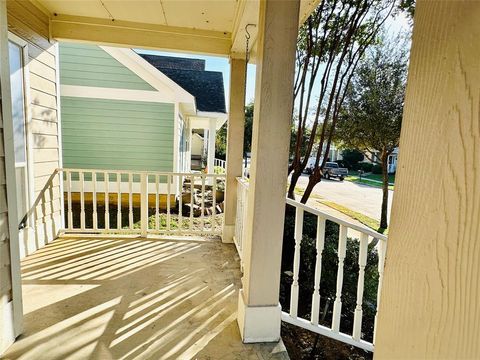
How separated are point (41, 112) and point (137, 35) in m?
1.43

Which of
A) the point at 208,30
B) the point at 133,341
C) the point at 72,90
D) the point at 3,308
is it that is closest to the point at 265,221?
the point at 133,341

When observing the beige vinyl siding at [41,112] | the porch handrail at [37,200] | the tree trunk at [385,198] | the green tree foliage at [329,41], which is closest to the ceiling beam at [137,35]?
the beige vinyl siding at [41,112]

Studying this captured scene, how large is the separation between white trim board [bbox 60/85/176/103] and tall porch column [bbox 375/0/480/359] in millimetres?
5898

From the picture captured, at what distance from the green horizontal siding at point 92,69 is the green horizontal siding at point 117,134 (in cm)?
35

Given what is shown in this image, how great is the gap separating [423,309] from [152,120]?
19.8 ft

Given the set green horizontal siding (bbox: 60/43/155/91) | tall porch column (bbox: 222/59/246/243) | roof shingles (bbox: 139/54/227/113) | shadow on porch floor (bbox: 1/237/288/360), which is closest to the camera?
shadow on porch floor (bbox: 1/237/288/360)

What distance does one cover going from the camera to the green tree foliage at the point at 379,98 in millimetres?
5809

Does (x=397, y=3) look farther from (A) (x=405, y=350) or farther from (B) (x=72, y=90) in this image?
(B) (x=72, y=90)

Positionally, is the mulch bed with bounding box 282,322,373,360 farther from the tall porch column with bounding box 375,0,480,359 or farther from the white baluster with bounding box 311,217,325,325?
the tall porch column with bounding box 375,0,480,359

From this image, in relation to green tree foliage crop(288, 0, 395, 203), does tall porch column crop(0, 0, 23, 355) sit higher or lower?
lower

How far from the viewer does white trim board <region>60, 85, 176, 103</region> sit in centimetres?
557

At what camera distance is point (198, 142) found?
20.2 m

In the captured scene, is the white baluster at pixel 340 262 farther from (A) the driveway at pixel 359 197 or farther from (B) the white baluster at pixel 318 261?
(A) the driveway at pixel 359 197

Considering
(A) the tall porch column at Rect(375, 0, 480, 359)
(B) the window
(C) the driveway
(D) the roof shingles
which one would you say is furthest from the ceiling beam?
(C) the driveway
